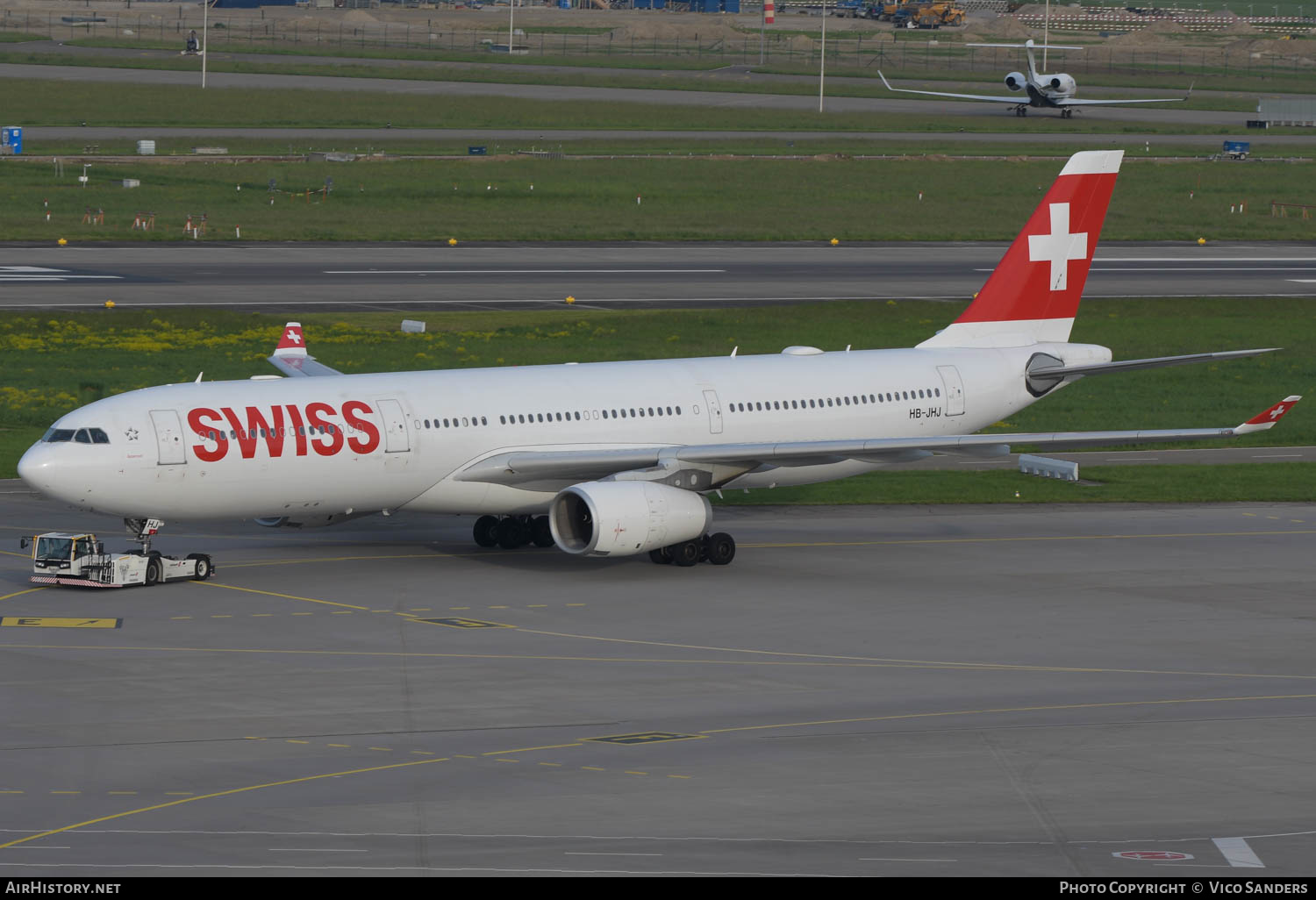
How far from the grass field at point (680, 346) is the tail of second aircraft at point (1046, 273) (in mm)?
5385

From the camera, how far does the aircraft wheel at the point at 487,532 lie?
47.0 meters

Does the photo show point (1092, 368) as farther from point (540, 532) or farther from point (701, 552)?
point (540, 532)

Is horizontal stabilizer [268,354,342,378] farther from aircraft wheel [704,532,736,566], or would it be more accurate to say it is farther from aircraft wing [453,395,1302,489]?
aircraft wheel [704,532,736,566]

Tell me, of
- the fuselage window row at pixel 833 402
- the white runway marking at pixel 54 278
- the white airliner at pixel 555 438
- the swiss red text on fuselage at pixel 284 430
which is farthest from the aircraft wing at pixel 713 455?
the white runway marking at pixel 54 278

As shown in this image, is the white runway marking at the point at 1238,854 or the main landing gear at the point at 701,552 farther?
the main landing gear at the point at 701,552

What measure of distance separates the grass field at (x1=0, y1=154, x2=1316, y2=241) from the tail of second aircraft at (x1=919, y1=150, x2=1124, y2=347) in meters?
54.4

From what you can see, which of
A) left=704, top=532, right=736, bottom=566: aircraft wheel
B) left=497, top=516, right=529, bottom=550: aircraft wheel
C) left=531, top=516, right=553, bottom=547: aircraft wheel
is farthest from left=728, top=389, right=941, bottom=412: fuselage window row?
left=497, top=516, right=529, bottom=550: aircraft wheel

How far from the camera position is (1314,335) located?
81312mm

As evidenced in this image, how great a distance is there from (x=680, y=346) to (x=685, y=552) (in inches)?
1163

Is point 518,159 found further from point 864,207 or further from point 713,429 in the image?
point 713,429

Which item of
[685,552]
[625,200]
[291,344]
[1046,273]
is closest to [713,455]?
[685,552]

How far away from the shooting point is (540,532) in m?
47.1

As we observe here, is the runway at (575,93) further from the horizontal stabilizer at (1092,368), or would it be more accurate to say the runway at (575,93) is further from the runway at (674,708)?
the runway at (674,708)
